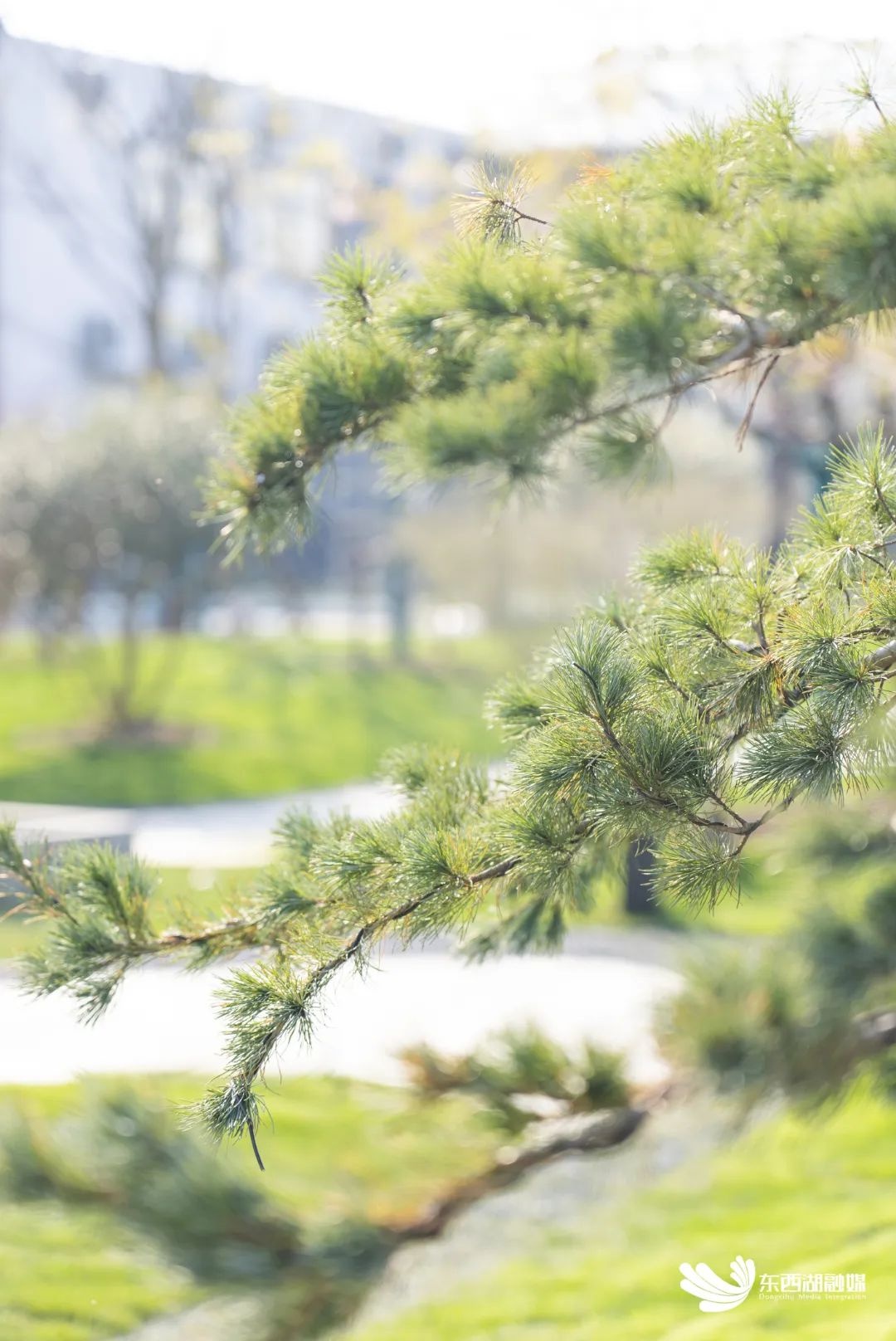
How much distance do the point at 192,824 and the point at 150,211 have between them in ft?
23.1

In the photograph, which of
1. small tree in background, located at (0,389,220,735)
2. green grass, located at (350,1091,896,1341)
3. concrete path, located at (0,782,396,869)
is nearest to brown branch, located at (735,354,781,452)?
green grass, located at (350,1091,896,1341)

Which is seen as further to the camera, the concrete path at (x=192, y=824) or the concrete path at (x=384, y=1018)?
the concrete path at (x=192, y=824)

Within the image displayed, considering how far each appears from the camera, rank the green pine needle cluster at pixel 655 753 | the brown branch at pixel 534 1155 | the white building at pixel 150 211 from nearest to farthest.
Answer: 1. the green pine needle cluster at pixel 655 753
2. the brown branch at pixel 534 1155
3. the white building at pixel 150 211

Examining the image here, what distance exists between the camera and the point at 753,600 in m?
1.07

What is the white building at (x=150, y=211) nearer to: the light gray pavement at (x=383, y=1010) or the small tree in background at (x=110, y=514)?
the small tree in background at (x=110, y=514)

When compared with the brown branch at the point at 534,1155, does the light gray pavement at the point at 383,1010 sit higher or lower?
higher

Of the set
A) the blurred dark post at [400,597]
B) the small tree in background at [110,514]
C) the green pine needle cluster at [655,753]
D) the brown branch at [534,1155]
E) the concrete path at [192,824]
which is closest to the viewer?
the green pine needle cluster at [655,753]

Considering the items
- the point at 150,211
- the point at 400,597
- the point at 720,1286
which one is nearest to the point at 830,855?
the point at 720,1286

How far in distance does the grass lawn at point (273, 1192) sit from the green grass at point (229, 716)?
132 inches

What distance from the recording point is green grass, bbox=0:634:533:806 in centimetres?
787

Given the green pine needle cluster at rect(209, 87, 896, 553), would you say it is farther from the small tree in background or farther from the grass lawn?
the small tree in background

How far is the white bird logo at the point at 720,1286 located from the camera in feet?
6.44

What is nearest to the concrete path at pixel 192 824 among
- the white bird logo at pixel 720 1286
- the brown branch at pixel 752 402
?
the white bird logo at pixel 720 1286

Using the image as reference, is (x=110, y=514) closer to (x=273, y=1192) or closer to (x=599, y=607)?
(x=273, y=1192)
